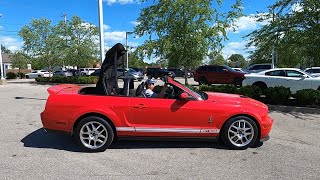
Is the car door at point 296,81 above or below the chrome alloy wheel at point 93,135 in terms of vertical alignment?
above

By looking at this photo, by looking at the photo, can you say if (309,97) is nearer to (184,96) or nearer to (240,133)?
(240,133)

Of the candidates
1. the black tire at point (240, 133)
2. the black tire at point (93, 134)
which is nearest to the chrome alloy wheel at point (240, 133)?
the black tire at point (240, 133)

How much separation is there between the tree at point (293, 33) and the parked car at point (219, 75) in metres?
10.5

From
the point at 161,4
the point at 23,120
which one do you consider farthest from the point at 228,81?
the point at 23,120

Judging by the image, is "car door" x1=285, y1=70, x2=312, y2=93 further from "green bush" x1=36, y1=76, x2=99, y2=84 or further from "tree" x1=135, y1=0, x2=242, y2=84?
"green bush" x1=36, y1=76, x2=99, y2=84

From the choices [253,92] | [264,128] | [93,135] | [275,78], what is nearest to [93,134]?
[93,135]

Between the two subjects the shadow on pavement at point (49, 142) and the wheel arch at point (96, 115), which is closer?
the wheel arch at point (96, 115)

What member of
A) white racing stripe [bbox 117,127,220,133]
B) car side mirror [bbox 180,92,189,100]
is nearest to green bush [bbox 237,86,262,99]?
white racing stripe [bbox 117,127,220,133]

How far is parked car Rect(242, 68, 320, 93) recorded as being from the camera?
13.4m

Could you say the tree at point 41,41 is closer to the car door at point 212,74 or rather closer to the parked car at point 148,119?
the car door at point 212,74

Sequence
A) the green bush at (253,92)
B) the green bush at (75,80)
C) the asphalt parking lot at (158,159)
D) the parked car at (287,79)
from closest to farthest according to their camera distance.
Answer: the asphalt parking lot at (158,159), the green bush at (253,92), the parked car at (287,79), the green bush at (75,80)

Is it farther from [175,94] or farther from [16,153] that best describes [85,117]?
[175,94]

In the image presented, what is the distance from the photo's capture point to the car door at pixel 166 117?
18.4 ft

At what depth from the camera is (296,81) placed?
45.4 feet
